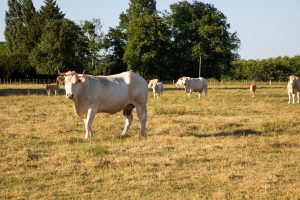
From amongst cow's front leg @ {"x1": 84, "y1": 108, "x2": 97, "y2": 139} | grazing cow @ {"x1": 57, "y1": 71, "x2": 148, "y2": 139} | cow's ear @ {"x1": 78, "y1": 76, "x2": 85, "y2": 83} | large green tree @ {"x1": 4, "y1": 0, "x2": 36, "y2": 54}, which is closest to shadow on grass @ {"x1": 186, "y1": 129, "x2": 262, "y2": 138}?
grazing cow @ {"x1": 57, "y1": 71, "x2": 148, "y2": 139}

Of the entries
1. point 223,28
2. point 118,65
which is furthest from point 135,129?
point 118,65

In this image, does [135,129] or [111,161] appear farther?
[135,129]

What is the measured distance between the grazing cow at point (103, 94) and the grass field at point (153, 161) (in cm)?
70

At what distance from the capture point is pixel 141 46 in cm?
6475

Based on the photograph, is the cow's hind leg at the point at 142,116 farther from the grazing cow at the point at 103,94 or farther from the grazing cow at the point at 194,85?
the grazing cow at the point at 194,85

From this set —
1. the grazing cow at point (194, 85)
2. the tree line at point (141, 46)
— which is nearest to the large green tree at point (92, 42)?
the tree line at point (141, 46)

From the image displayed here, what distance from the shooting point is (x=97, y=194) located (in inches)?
285

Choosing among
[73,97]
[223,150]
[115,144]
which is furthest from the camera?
[73,97]

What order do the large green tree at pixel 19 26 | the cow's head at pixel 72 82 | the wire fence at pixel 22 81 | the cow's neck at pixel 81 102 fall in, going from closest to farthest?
the cow's head at pixel 72 82, the cow's neck at pixel 81 102, the wire fence at pixel 22 81, the large green tree at pixel 19 26

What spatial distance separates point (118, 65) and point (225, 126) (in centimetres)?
5928

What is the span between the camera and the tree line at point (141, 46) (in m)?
65.6

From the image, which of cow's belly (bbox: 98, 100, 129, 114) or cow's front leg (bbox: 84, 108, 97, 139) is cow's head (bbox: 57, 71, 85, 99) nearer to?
cow's front leg (bbox: 84, 108, 97, 139)

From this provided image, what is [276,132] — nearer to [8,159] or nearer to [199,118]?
[199,118]

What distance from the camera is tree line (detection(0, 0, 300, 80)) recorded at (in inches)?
2584
